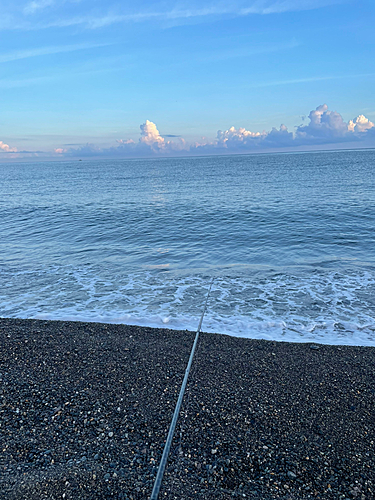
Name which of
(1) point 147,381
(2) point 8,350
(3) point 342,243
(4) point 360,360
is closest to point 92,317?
(2) point 8,350

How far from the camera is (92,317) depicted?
28.3ft

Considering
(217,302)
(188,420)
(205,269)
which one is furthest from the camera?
(205,269)

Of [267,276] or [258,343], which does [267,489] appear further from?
[267,276]

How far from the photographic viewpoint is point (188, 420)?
4418 millimetres

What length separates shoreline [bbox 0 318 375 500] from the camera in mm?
3502

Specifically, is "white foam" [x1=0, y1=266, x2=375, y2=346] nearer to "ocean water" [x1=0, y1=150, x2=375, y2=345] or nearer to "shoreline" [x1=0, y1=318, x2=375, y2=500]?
"ocean water" [x1=0, y1=150, x2=375, y2=345]

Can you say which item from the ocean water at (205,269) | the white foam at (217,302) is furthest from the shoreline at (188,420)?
the ocean water at (205,269)

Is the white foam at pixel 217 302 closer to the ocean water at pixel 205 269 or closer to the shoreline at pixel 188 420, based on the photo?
the ocean water at pixel 205 269

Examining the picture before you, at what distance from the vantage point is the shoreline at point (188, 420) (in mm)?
3502

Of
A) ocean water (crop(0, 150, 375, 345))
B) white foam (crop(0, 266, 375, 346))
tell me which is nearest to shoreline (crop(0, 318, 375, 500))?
white foam (crop(0, 266, 375, 346))

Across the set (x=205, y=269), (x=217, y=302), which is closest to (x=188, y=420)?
(x=217, y=302)

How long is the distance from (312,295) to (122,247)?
981cm

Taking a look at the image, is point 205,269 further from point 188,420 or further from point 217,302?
point 188,420

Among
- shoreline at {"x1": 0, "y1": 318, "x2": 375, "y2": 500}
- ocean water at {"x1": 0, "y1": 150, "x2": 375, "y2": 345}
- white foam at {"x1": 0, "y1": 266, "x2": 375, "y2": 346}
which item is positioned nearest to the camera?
shoreline at {"x1": 0, "y1": 318, "x2": 375, "y2": 500}
